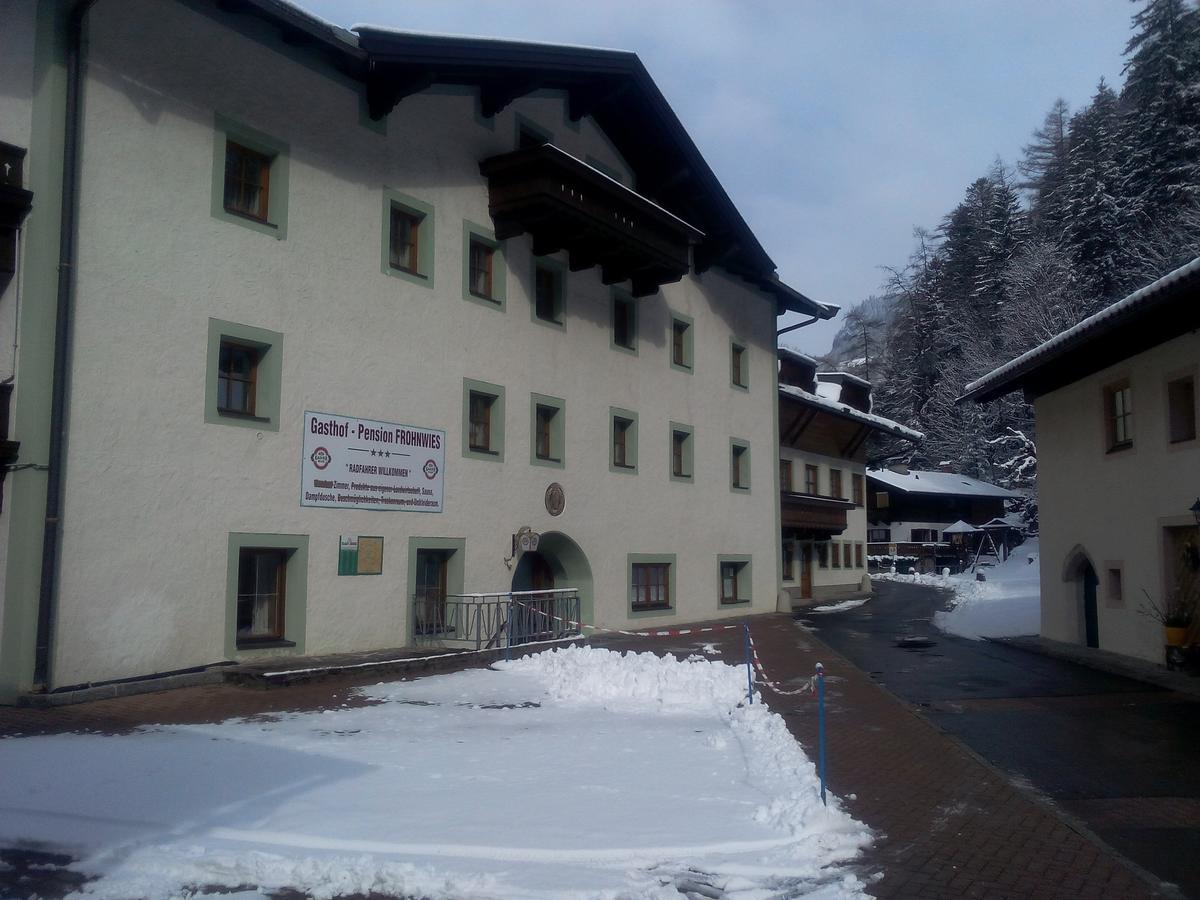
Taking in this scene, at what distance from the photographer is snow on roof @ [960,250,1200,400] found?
48.4 ft

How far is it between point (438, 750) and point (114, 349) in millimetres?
6963

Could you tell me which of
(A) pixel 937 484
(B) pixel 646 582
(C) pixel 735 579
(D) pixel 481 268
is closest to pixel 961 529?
(A) pixel 937 484

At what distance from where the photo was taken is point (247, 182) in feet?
50.2

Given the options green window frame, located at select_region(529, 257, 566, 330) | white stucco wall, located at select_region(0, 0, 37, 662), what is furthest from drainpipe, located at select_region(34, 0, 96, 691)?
green window frame, located at select_region(529, 257, 566, 330)

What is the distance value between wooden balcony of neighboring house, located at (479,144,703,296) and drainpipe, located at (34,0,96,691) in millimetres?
8007

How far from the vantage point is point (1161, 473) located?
17547 mm

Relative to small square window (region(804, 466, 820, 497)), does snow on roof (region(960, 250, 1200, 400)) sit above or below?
above

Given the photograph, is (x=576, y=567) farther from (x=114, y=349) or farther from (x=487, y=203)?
(x=114, y=349)

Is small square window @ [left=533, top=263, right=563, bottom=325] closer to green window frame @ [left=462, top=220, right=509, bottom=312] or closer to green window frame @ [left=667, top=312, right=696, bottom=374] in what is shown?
green window frame @ [left=462, top=220, right=509, bottom=312]

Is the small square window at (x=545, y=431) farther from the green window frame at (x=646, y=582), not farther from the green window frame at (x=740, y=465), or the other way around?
the green window frame at (x=740, y=465)

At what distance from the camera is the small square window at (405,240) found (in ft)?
58.6

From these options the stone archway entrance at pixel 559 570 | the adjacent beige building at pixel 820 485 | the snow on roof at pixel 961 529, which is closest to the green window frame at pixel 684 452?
the stone archway entrance at pixel 559 570

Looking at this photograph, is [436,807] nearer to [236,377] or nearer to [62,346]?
[62,346]

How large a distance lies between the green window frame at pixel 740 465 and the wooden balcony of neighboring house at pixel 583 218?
6.53 metres
